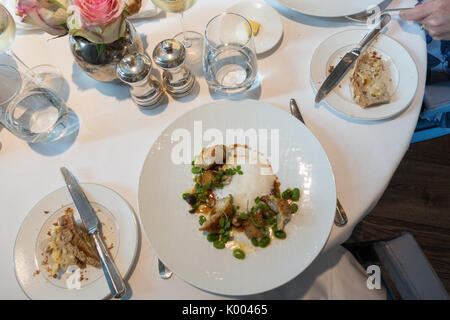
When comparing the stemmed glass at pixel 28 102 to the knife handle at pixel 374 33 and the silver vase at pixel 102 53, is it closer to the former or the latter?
the silver vase at pixel 102 53

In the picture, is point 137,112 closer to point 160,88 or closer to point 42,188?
point 160,88

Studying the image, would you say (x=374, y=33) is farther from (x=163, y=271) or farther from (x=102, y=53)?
(x=163, y=271)

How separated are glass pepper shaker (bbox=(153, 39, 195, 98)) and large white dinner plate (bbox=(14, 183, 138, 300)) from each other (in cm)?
36

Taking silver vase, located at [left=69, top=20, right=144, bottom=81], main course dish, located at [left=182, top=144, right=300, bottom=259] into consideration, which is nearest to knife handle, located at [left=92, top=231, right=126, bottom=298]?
main course dish, located at [left=182, top=144, right=300, bottom=259]

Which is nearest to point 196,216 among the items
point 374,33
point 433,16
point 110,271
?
point 110,271

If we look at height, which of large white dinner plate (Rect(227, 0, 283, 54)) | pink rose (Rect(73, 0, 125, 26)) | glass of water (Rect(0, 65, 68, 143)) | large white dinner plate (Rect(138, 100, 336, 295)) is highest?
large white dinner plate (Rect(227, 0, 283, 54))

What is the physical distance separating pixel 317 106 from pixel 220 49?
34cm

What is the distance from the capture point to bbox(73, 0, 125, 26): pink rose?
72cm

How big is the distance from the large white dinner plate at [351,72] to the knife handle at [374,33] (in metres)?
0.02

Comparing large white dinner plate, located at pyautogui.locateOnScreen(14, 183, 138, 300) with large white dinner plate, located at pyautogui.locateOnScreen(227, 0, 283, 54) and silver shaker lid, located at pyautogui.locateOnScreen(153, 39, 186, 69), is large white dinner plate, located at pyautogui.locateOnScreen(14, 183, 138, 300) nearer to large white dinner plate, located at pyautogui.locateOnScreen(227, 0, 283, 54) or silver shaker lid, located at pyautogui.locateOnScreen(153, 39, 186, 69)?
silver shaker lid, located at pyautogui.locateOnScreen(153, 39, 186, 69)

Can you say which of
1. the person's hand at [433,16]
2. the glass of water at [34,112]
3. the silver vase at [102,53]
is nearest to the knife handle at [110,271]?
the glass of water at [34,112]

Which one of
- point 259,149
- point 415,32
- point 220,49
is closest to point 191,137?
point 259,149

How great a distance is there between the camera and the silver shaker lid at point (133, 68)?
81 cm
